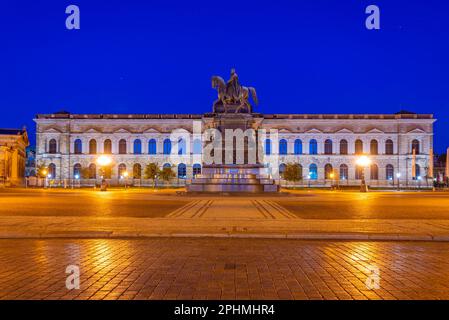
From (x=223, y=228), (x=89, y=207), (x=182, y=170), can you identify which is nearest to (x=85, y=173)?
(x=182, y=170)

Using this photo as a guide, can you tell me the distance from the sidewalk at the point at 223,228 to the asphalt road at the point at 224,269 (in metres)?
0.84

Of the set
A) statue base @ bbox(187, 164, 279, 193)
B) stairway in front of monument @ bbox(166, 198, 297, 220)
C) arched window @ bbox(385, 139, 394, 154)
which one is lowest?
stairway in front of monument @ bbox(166, 198, 297, 220)

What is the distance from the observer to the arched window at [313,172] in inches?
3656

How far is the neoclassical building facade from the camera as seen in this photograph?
91875 millimetres

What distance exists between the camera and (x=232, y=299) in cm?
653

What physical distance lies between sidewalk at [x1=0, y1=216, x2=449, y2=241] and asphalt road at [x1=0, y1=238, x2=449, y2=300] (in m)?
0.84

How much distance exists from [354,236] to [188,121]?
3210 inches

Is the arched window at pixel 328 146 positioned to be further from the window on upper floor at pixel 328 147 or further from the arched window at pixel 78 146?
the arched window at pixel 78 146

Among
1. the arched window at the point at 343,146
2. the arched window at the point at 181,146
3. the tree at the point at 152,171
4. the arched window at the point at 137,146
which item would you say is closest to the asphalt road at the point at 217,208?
the tree at the point at 152,171

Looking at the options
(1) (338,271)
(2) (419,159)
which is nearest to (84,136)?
(2) (419,159)

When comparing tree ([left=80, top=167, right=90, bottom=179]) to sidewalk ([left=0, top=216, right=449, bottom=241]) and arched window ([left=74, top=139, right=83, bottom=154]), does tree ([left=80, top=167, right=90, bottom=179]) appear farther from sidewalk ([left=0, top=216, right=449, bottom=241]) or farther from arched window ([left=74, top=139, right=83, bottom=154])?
sidewalk ([left=0, top=216, right=449, bottom=241])

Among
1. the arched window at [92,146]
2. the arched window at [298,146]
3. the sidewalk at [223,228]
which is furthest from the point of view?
the arched window at [92,146]

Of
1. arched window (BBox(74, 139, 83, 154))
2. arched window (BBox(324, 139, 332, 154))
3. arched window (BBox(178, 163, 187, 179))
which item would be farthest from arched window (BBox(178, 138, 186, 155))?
arched window (BBox(324, 139, 332, 154))

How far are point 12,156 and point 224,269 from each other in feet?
343
